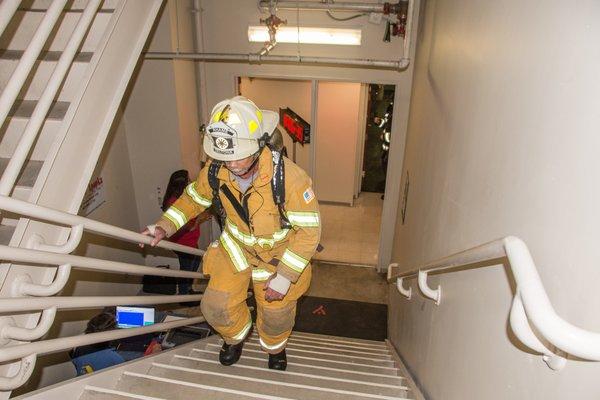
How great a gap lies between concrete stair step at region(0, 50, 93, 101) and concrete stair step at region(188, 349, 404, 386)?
6.75 ft

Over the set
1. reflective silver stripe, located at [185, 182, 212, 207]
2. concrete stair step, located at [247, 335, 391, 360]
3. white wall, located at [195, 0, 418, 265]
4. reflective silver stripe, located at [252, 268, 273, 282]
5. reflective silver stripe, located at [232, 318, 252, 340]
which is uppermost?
white wall, located at [195, 0, 418, 265]

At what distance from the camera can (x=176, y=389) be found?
2461 millimetres

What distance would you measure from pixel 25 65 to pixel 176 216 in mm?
1333

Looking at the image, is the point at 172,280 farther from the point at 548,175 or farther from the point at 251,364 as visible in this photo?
the point at 548,175

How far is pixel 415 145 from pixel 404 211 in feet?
3.02

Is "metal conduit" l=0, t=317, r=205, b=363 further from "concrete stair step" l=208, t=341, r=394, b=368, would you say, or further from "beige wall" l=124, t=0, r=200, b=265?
"beige wall" l=124, t=0, r=200, b=265

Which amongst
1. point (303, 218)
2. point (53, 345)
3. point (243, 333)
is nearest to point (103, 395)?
point (53, 345)

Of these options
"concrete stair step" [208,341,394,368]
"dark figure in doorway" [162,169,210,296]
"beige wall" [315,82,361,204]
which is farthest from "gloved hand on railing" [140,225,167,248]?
"beige wall" [315,82,361,204]

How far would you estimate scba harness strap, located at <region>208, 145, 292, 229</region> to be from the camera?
8.45 ft

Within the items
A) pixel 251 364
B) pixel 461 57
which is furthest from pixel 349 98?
pixel 251 364

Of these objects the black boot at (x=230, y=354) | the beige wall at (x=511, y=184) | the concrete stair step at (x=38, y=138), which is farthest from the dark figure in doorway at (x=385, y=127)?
the concrete stair step at (x=38, y=138)

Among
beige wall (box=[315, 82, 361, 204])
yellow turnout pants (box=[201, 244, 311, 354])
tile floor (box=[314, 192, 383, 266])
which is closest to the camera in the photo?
yellow turnout pants (box=[201, 244, 311, 354])

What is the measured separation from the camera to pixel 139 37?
301 cm

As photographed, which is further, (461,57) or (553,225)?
(461,57)
